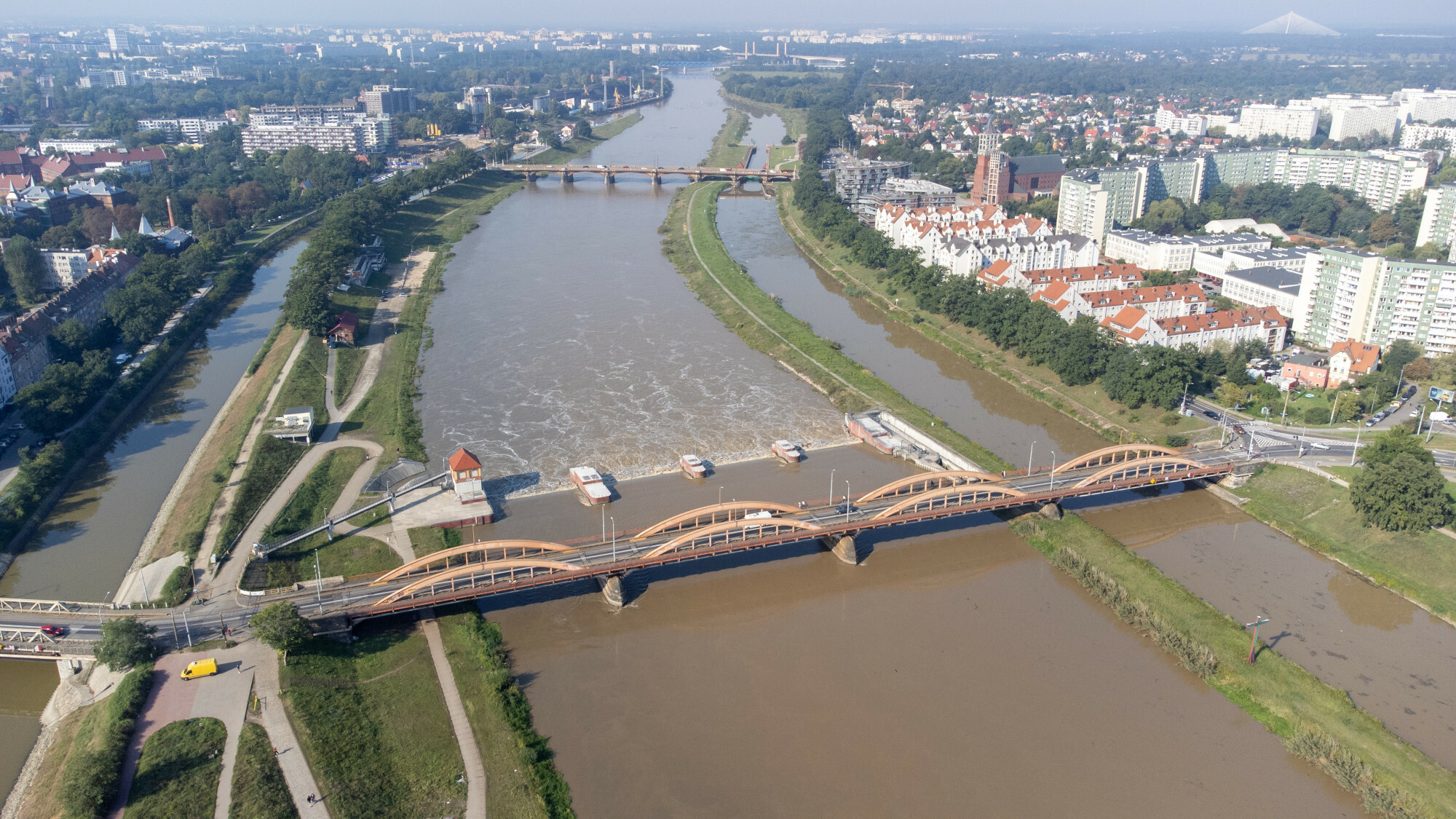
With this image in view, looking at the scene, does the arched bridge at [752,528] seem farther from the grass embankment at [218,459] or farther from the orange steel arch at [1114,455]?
the grass embankment at [218,459]

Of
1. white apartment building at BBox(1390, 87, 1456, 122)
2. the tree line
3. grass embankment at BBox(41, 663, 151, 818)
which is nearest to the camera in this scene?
grass embankment at BBox(41, 663, 151, 818)

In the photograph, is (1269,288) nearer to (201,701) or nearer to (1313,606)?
(1313,606)

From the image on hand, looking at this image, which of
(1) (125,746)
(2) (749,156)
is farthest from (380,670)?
(2) (749,156)

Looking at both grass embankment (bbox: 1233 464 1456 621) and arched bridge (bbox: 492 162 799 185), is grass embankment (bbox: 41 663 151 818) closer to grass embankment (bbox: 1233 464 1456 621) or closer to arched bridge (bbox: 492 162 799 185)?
grass embankment (bbox: 1233 464 1456 621)

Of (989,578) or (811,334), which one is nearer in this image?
(989,578)

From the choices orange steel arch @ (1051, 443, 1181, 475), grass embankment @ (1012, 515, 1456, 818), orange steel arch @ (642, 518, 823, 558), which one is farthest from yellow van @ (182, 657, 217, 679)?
orange steel arch @ (1051, 443, 1181, 475)

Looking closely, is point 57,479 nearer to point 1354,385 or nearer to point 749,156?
point 1354,385

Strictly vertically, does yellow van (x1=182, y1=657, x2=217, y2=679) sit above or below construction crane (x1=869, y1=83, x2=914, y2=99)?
below

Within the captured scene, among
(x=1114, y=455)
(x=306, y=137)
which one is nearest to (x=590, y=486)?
(x=1114, y=455)
